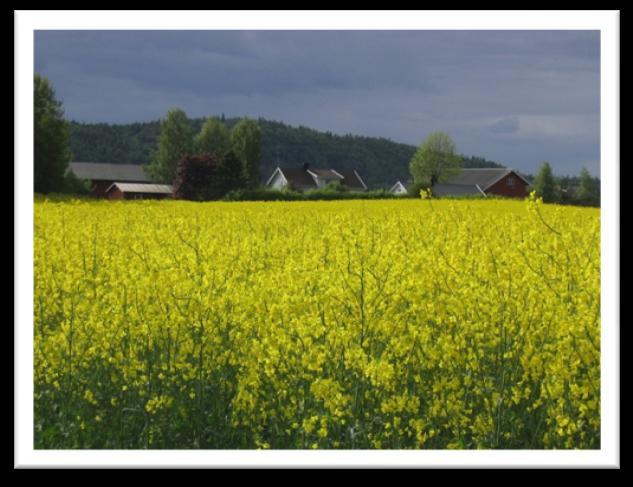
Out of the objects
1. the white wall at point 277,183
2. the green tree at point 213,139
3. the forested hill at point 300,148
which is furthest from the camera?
the white wall at point 277,183

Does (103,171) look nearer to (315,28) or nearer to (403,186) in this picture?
(403,186)

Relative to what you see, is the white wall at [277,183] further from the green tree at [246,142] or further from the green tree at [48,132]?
the green tree at [48,132]

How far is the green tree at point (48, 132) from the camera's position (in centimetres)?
706

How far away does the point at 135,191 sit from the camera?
17906 millimetres

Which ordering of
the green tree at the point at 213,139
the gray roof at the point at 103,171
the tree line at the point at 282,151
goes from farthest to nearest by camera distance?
the green tree at the point at 213,139 < the gray roof at the point at 103,171 < the tree line at the point at 282,151

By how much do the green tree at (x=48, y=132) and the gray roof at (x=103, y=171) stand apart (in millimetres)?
1049

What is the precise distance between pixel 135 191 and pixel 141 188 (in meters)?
0.21

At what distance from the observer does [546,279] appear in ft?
19.2

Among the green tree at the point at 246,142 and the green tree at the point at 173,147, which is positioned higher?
the green tree at the point at 246,142

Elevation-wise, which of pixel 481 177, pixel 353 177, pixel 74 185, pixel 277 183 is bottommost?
pixel 74 185

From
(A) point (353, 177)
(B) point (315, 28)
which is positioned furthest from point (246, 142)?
(B) point (315, 28)

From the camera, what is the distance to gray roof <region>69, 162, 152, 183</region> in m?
11.5

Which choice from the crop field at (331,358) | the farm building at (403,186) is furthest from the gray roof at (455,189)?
the crop field at (331,358)
